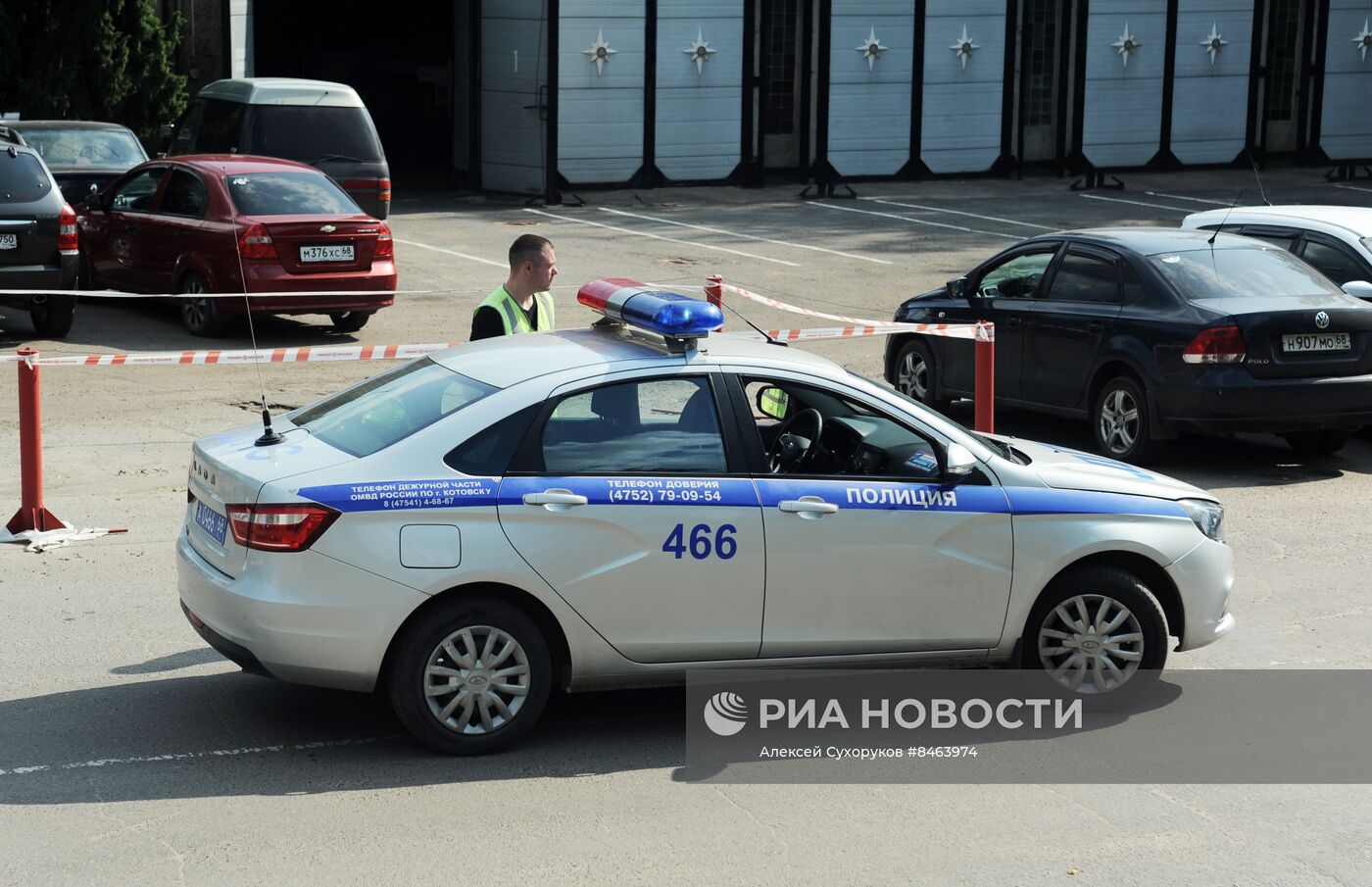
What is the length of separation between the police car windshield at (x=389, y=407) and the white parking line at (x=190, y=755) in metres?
1.08

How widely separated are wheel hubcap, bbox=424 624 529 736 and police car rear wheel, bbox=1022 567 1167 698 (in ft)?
6.64

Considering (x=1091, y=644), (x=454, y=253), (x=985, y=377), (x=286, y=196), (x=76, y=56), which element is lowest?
(x=1091, y=644)

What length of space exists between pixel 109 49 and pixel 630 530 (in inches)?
855

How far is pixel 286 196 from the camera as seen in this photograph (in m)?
15.8

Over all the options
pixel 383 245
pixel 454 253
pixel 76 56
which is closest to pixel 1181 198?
pixel 454 253

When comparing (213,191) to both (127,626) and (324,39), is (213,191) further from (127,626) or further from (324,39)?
(324,39)

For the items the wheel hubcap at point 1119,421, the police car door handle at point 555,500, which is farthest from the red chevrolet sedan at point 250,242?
the police car door handle at point 555,500

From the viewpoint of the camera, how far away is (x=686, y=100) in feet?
97.3

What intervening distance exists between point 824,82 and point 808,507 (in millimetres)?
25007

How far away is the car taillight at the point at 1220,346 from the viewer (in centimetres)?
1109

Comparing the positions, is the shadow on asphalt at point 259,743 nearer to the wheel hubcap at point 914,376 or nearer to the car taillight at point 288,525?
the car taillight at point 288,525

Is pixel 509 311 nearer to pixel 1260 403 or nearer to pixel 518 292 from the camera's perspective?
pixel 518 292

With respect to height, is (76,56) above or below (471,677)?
above

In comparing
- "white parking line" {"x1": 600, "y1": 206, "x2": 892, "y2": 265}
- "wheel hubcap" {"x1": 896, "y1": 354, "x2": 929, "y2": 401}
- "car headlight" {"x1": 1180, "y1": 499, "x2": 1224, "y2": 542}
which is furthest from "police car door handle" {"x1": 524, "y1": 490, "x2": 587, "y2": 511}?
"white parking line" {"x1": 600, "y1": 206, "x2": 892, "y2": 265}
